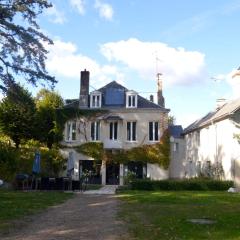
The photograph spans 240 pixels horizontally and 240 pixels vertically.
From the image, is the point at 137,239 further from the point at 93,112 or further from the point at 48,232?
the point at 93,112

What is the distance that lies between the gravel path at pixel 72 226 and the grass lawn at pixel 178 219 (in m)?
0.51

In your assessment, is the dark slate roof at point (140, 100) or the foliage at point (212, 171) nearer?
the foliage at point (212, 171)

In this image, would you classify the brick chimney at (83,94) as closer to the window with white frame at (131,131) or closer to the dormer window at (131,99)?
the dormer window at (131,99)

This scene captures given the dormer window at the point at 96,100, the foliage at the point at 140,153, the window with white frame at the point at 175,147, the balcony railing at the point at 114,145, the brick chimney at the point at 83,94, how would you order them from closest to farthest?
the foliage at the point at 140,153 < the balcony railing at the point at 114,145 < the dormer window at the point at 96,100 < the brick chimney at the point at 83,94 < the window with white frame at the point at 175,147

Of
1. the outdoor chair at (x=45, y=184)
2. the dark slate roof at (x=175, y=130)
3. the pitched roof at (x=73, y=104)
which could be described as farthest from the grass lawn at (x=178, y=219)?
the dark slate roof at (x=175, y=130)

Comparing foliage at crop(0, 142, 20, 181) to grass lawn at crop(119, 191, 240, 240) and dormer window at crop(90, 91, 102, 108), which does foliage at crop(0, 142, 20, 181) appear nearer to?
grass lawn at crop(119, 191, 240, 240)

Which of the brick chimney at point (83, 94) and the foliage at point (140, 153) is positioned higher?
the brick chimney at point (83, 94)

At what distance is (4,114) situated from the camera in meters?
50.7

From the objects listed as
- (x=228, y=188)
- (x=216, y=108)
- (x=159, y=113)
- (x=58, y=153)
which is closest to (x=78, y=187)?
(x=228, y=188)

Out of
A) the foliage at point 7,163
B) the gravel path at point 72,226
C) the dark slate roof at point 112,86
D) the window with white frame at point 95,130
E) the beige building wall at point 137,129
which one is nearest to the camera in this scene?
the gravel path at point 72,226

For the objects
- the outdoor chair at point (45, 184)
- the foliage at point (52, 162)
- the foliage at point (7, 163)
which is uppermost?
the foliage at point (52, 162)

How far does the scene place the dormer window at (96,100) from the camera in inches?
1970

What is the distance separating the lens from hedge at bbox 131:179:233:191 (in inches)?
1378

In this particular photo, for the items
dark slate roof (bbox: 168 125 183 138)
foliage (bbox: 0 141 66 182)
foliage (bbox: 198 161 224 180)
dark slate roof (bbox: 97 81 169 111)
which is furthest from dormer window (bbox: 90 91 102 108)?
foliage (bbox: 198 161 224 180)
